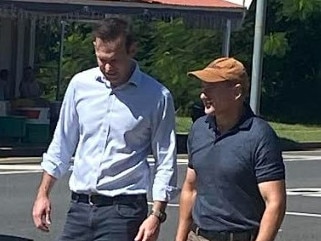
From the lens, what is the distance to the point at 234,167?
544cm

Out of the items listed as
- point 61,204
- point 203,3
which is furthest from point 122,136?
point 203,3

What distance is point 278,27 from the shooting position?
135 ft

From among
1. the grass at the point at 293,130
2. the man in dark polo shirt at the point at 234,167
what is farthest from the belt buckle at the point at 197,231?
the grass at the point at 293,130

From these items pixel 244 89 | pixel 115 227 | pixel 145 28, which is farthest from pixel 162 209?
pixel 145 28

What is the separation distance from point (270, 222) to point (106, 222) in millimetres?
841

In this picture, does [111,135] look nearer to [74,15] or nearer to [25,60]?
[74,15]

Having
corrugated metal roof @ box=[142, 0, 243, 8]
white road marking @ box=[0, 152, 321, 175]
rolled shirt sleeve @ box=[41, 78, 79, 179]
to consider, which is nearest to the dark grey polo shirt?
rolled shirt sleeve @ box=[41, 78, 79, 179]

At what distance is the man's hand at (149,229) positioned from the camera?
5.57m

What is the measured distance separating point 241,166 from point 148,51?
3279 centimetres

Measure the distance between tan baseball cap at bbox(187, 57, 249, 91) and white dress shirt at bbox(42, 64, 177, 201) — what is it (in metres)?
0.37

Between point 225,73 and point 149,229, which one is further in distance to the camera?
point 149,229

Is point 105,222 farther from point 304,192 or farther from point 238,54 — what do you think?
point 238,54

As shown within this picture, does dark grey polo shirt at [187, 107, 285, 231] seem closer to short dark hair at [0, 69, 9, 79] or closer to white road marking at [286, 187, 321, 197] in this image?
white road marking at [286, 187, 321, 197]

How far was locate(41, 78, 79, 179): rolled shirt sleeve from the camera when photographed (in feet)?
19.4
